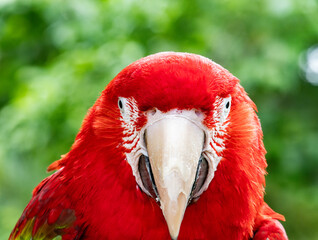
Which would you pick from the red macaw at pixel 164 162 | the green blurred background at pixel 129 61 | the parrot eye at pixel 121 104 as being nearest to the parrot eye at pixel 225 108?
the red macaw at pixel 164 162

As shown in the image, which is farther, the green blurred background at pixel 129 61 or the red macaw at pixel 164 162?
the green blurred background at pixel 129 61

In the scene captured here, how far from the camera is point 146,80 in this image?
2.89 feet

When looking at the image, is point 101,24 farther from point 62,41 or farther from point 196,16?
point 196,16

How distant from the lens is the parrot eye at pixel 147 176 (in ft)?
2.97

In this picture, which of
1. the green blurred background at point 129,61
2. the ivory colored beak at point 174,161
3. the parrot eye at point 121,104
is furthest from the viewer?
the green blurred background at point 129,61

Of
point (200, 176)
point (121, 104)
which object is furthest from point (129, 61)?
point (200, 176)

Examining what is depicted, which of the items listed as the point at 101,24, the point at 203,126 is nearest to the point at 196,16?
the point at 101,24

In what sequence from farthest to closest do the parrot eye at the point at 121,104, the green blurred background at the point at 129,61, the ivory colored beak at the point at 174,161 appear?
1. the green blurred background at the point at 129,61
2. the parrot eye at the point at 121,104
3. the ivory colored beak at the point at 174,161

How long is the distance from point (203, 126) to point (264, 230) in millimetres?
387

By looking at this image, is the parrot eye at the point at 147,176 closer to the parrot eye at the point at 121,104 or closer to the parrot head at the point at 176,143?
the parrot head at the point at 176,143

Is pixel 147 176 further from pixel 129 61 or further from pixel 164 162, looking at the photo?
pixel 129 61

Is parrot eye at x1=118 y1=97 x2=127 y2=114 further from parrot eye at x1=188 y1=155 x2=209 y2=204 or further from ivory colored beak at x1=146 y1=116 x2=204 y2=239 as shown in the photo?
parrot eye at x1=188 y1=155 x2=209 y2=204

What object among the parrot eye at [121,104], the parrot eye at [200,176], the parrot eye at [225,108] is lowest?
the parrot eye at [200,176]

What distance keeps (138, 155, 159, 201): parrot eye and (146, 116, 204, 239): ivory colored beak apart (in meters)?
0.05
